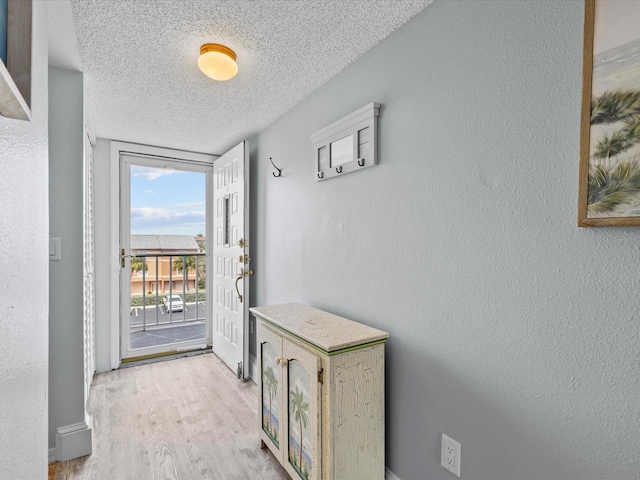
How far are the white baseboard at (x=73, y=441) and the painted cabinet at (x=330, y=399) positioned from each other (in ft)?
3.76

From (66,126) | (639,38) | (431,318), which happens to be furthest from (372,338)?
(66,126)

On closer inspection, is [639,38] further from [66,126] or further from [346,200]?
[66,126]

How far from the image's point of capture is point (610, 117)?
0.89 meters

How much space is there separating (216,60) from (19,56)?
1151 mm

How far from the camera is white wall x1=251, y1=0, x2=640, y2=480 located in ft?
3.10

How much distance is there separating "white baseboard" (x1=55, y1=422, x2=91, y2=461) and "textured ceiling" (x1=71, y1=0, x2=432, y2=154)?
6.74 ft

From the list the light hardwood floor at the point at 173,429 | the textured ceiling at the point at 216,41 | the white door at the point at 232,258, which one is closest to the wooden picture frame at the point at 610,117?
the textured ceiling at the point at 216,41

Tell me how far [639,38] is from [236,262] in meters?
2.77

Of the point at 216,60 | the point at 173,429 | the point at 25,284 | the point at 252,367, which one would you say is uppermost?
the point at 216,60

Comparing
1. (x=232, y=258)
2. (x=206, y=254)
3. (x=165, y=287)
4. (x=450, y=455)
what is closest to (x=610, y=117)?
(x=450, y=455)

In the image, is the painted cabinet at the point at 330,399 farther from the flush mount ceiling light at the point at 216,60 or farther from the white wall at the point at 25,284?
the flush mount ceiling light at the point at 216,60

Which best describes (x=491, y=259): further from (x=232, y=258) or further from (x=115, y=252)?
(x=115, y=252)

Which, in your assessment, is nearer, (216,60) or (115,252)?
(216,60)

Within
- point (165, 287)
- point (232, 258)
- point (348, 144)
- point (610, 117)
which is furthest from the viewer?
point (165, 287)
